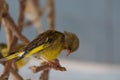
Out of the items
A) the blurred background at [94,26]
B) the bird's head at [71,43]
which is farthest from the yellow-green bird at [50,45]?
the blurred background at [94,26]

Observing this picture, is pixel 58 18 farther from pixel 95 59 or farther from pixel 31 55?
pixel 31 55

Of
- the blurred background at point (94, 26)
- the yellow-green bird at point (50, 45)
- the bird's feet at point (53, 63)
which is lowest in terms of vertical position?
the blurred background at point (94, 26)

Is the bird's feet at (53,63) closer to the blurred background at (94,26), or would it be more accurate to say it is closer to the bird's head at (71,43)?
the bird's head at (71,43)

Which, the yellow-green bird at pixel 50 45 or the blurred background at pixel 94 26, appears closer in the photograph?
the yellow-green bird at pixel 50 45

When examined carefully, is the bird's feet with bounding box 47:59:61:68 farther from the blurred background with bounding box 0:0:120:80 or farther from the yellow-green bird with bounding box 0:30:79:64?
the blurred background with bounding box 0:0:120:80

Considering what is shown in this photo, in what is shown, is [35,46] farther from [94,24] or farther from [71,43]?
[94,24]

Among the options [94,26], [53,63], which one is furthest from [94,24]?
[53,63]

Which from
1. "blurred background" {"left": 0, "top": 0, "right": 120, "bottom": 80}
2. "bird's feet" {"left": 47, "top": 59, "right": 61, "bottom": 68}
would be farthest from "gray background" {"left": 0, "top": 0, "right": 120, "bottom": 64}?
"bird's feet" {"left": 47, "top": 59, "right": 61, "bottom": 68}
